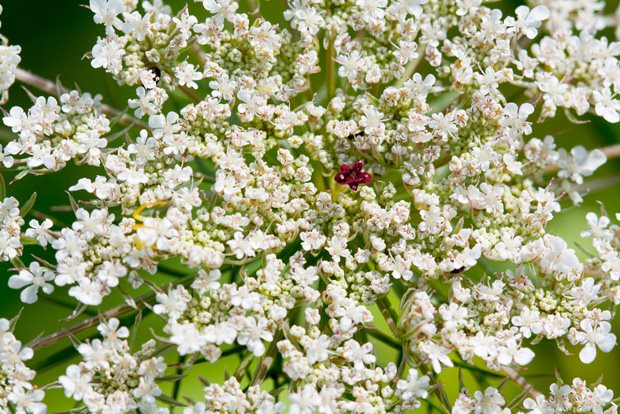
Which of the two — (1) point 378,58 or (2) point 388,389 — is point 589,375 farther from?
(1) point 378,58

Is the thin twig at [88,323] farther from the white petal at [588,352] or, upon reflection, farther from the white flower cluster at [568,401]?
the white petal at [588,352]

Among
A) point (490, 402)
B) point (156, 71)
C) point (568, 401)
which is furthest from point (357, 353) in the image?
point (156, 71)

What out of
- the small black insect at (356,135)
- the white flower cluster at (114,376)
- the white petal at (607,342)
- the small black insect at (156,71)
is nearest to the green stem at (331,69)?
the small black insect at (356,135)

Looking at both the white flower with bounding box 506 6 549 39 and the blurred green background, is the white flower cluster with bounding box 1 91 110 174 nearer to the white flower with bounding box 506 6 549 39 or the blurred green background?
the blurred green background

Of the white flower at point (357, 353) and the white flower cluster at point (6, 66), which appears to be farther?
the white flower cluster at point (6, 66)


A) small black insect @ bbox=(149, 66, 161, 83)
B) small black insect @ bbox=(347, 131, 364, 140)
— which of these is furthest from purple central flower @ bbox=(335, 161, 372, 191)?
small black insect @ bbox=(149, 66, 161, 83)

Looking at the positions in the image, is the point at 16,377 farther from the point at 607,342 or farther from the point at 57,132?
the point at 607,342
